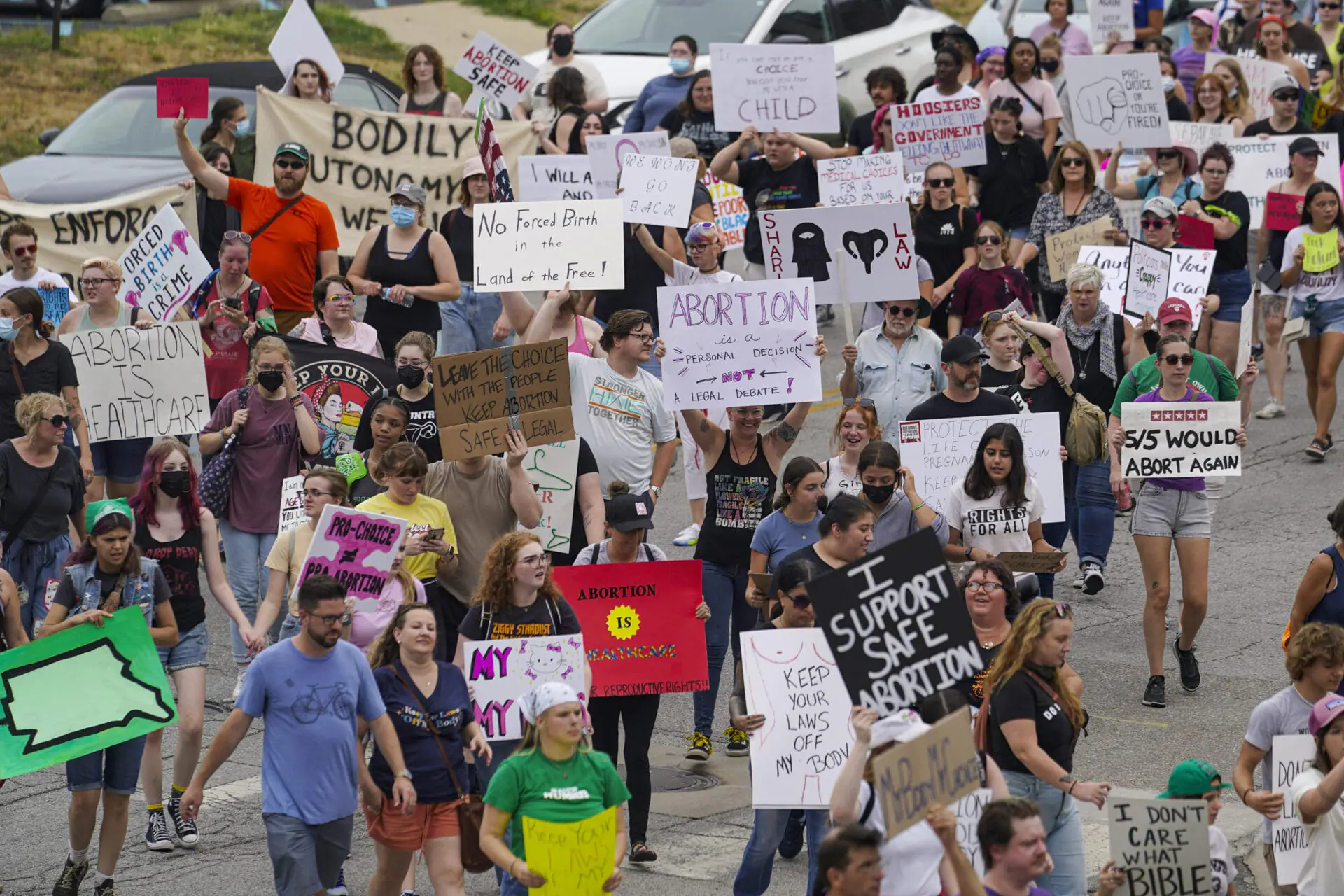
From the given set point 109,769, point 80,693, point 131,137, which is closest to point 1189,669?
point 109,769

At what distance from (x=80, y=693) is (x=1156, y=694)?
218 inches

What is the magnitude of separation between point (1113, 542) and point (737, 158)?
4.23 metres

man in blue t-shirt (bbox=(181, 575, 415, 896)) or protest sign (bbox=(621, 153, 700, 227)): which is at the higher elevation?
protest sign (bbox=(621, 153, 700, 227))

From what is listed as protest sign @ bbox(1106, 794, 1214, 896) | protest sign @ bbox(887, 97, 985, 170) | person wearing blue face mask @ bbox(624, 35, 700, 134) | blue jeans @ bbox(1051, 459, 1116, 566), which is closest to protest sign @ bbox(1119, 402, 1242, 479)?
blue jeans @ bbox(1051, 459, 1116, 566)

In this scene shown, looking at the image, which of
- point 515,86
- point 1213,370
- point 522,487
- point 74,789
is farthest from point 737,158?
point 74,789

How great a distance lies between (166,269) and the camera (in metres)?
13.3

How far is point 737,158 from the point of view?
53.2 feet

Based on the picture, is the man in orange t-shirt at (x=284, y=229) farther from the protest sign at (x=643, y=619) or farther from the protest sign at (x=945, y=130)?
the protest sign at (x=643, y=619)

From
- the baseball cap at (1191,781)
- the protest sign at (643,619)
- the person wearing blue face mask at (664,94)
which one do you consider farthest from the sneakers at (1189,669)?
the person wearing blue face mask at (664,94)

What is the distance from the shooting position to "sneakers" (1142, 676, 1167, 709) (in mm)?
11117

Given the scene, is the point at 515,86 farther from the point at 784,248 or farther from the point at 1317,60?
the point at 1317,60

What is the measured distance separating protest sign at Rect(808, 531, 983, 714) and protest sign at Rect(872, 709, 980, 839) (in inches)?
15.0

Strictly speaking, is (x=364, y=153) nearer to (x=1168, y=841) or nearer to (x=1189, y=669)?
(x=1189, y=669)

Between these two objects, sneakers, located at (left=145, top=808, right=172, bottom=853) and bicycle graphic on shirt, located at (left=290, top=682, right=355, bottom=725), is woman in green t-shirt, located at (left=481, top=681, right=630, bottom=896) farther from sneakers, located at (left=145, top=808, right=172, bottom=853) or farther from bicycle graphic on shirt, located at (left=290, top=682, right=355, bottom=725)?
sneakers, located at (left=145, top=808, right=172, bottom=853)
